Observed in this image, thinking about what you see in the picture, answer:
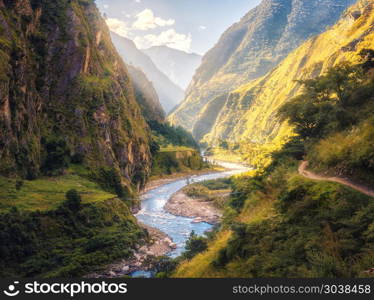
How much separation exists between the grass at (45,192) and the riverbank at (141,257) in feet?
52.0

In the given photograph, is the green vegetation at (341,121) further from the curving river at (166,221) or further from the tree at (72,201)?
the tree at (72,201)

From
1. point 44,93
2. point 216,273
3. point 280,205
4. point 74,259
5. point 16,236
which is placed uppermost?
point 44,93

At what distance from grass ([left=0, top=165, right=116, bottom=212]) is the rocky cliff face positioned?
15.9 feet

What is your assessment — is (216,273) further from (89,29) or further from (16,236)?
(89,29)

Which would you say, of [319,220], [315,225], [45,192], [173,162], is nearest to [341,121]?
[319,220]

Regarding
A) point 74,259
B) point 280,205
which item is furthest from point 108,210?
point 280,205

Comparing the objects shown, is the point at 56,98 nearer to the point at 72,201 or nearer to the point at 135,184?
the point at 135,184

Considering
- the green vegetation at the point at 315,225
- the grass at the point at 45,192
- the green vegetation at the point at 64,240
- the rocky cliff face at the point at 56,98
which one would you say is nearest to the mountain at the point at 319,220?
the green vegetation at the point at 315,225

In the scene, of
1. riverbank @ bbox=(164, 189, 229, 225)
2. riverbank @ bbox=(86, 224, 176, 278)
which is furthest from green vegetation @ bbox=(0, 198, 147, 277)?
riverbank @ bbox=(164, 189, 229, 225)

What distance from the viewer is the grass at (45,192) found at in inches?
2418

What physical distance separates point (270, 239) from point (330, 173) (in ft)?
29.0

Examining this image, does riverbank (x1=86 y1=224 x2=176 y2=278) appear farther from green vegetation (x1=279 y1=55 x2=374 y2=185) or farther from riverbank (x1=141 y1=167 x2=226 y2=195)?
riverbank (x1=141 y1=167 x2=226 y2=195)

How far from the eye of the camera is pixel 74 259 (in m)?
56.5

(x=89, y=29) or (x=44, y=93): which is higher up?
(x=89, y=29)
